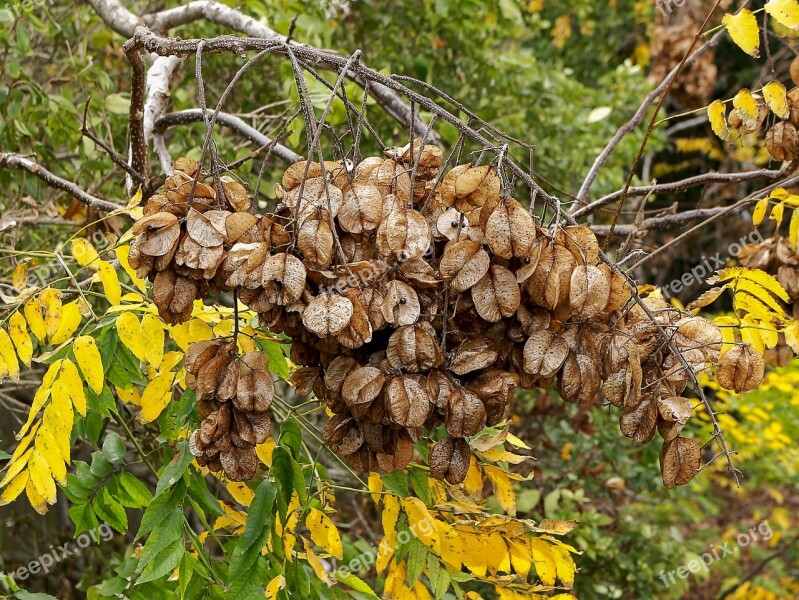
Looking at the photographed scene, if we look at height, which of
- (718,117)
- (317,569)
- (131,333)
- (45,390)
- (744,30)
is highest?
(744,30)

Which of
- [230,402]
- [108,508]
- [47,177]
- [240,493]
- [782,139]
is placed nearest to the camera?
[230,402]

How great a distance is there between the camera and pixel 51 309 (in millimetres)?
1855

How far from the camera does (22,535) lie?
14.8ft

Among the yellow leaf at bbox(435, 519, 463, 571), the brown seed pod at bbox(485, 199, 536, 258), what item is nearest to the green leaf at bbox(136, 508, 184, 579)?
the yellow leaf at bbox(435, 519, 463, 571)

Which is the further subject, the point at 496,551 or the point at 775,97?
the point at 775,97

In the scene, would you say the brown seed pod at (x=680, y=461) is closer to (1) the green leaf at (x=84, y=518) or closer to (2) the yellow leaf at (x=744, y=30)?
(2) the yellow leaf at (x=744, y=30)

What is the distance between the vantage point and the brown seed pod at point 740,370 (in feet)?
5.12

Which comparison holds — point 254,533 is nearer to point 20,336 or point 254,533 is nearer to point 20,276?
point 20,336

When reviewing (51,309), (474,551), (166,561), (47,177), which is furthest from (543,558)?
(47,177)

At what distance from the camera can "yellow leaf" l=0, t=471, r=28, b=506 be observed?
1712 mm

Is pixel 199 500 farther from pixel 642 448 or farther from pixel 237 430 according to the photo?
pixel 642 448

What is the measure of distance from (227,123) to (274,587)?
1378 millimetres

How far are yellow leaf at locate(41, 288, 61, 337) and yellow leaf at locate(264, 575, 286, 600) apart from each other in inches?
27.7

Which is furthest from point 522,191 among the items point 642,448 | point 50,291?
point 50,291
